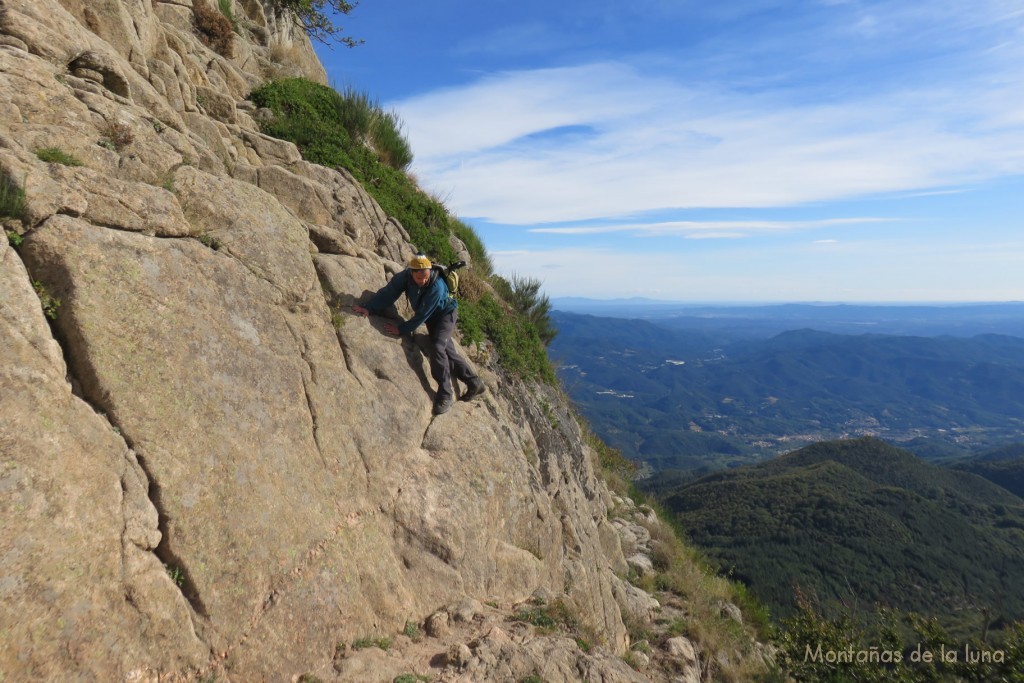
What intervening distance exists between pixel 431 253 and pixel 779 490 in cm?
10450

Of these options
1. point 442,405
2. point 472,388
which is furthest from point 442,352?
point 472,388

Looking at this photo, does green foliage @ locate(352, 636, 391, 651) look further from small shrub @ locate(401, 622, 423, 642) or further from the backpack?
the backpack

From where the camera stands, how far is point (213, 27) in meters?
14.8

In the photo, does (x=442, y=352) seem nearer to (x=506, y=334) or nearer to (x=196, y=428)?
(x=196, y=428)

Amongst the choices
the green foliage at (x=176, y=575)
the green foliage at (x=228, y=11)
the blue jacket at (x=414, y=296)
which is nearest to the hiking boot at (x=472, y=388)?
the blue jacket at (x=414, y=296)

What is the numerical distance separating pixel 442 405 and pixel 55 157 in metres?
6.33

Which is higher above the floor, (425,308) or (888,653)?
(425,308)

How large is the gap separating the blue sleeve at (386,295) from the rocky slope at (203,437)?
35cm

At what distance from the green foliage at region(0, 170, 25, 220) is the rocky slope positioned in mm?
38

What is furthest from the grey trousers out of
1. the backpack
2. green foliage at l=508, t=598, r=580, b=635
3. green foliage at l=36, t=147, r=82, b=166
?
green foliage at l=36, t=147, r=82, b=166

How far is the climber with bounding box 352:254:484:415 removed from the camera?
9.29 metres

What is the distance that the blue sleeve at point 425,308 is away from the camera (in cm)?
933

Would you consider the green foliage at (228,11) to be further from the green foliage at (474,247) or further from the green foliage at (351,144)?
the green foliage at (474,247)

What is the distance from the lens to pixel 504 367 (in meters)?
13.6
